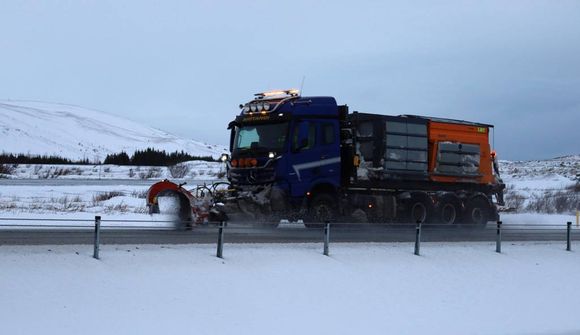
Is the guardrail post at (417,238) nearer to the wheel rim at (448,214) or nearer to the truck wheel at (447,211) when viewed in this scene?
the truck wheel at (447,211)

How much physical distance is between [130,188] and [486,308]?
3172 centimetres

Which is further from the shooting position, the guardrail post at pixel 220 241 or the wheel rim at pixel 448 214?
the wheel rim at pixel 448 214

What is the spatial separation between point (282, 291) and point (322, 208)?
8.59 meters

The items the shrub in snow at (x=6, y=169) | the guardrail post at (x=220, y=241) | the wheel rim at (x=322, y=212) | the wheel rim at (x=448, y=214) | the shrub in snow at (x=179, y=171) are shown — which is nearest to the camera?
the guardrail post at (x=220, y=241)

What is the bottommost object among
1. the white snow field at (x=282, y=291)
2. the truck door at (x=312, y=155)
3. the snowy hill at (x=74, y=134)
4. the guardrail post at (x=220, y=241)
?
the white snow field at (x=282, y=291)

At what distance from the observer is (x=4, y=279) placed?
11.7 m

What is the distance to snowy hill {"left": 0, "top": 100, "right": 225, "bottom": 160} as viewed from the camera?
106 meters

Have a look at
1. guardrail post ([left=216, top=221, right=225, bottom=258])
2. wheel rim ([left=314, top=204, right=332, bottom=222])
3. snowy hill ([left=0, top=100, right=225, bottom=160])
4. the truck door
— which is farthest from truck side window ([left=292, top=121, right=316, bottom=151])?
snowy hill ([left=0, top=100, right=225, bottom=160])

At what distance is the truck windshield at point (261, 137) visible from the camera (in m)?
22.3

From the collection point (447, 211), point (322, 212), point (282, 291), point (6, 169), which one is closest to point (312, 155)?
point (322, 212)

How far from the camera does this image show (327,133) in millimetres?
22609

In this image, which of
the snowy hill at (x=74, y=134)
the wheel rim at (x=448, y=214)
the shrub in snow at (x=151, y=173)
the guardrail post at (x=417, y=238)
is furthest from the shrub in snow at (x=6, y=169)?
the guardrail post at (x=417, y=238)

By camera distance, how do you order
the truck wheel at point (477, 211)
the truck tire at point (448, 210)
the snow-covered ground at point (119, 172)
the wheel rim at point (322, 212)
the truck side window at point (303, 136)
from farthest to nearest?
the snow-covered ground at point (119, 172)
the truck wheel at point (477, 211)
the truck tire at point (448, 210)
the wheel rim at point (322, 212)
the truck side window at point (303, 136)

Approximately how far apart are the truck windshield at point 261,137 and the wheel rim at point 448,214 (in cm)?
653
